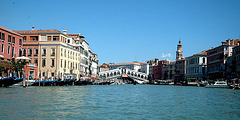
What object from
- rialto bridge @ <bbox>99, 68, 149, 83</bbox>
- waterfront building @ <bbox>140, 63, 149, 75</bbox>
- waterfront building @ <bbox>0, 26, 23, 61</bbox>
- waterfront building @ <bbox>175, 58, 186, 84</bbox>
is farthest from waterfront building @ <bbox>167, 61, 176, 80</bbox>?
waterfront building @ <bbox>0, 26, 23, 61</bbox>

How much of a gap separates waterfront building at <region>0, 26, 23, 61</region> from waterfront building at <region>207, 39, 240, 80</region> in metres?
32.0

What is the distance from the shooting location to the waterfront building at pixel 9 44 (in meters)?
30.8

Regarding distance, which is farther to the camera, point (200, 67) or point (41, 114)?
point (200, 67)

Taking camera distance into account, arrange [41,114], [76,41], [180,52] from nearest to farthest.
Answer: [41,114] → [76,41] → [180,52]

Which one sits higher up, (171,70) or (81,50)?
(81,50)

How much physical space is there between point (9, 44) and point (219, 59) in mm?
35187

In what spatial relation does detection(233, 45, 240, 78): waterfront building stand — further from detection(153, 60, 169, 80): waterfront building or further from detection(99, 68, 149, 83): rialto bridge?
detection(153, 60, 169, 80): waterfront building

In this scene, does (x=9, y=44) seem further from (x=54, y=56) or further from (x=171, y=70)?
(x=171, y=70)

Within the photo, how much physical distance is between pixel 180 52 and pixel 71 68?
50336 millimetres

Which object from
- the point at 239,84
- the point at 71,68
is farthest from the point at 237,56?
the point at 71,68

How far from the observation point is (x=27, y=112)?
35.8 ft

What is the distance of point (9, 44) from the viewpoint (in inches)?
1275

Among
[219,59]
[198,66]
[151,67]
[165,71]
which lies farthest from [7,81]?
[151,67]

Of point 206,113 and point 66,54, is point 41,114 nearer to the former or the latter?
point 206,113
